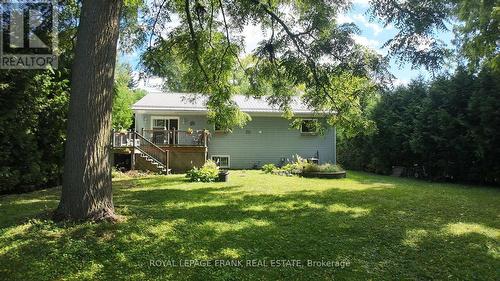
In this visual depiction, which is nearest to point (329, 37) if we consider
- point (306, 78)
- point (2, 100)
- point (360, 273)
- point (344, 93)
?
point (306, 78)

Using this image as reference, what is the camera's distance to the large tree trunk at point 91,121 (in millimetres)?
5766

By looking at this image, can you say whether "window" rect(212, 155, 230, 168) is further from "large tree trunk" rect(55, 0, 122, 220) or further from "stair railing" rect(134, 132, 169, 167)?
"large tree trunk" rect(55, 0, 122, 220)

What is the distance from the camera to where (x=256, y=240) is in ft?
18.4

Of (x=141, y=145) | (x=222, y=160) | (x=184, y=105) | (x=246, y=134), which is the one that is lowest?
(x=222, y=160)

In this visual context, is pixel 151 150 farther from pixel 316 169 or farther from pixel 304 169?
pixel 316 169

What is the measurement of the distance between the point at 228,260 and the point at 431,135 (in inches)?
516

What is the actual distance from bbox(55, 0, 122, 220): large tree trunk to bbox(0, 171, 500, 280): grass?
1.30 ft

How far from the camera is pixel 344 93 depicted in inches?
409

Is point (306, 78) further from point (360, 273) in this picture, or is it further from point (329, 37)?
point (360, 273)

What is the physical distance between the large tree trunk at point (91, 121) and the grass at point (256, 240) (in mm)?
397

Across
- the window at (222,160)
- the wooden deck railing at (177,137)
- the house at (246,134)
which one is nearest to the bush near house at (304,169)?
the house at (246,134)

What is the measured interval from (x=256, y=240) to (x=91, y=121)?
3.25 metres

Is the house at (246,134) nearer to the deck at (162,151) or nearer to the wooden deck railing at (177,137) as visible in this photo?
the wooden deck railing at (177,137)

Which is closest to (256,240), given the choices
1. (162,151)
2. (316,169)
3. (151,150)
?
(316,169)
